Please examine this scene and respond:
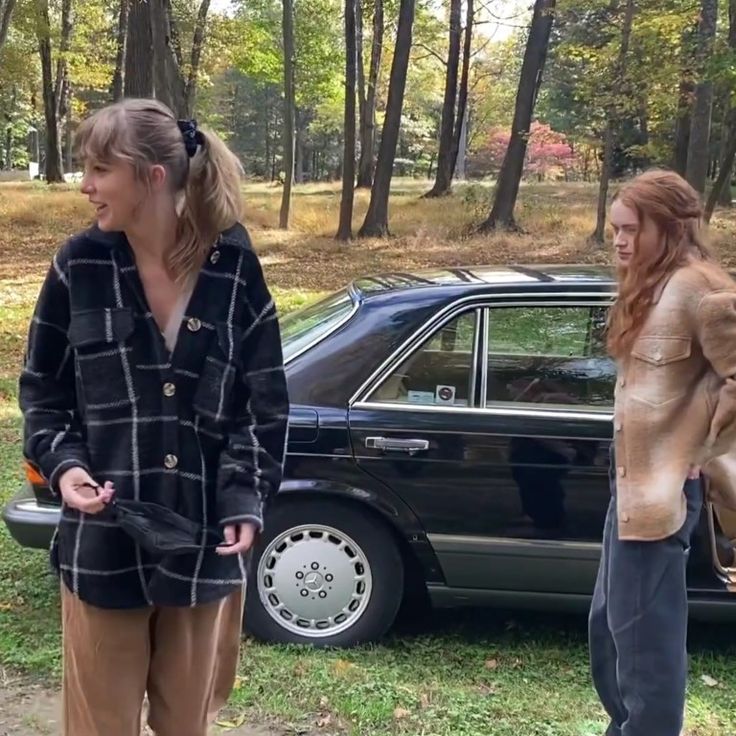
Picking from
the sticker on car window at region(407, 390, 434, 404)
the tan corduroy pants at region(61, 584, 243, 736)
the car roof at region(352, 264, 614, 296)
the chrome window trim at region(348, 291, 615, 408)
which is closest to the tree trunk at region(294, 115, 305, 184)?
the car roof at region(352, 264, 614, 296)

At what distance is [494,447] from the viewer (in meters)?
3.74

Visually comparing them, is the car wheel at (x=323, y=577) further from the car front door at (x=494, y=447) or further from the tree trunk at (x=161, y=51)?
the tree trunk at (x=161, y=51)

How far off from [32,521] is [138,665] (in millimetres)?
1960

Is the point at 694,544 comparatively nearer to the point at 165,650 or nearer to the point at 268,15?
the point at 165,650

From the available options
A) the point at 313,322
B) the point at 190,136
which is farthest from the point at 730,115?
the point at 190,136

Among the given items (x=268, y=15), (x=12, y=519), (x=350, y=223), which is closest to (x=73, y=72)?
(x=268, y=15)

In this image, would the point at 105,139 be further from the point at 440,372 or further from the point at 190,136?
the point at 440,372

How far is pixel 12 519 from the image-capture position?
396 centimetres

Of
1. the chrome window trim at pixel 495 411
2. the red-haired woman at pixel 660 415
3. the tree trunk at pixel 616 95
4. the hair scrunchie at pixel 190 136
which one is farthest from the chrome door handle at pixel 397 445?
the tree trunk at pixel 616 95

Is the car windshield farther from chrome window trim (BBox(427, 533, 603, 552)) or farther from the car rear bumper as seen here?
the car rear bumper

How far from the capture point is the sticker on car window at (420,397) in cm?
387

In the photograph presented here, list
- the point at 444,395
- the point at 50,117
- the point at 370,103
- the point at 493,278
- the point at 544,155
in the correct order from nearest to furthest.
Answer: the point at 444,395 < the point at 493,278 < the point at 370,103 < the point at 50,117 < the point at 544,155

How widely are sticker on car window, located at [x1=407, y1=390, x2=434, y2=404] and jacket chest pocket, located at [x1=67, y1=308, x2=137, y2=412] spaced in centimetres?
199

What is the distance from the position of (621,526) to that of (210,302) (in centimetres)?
126
